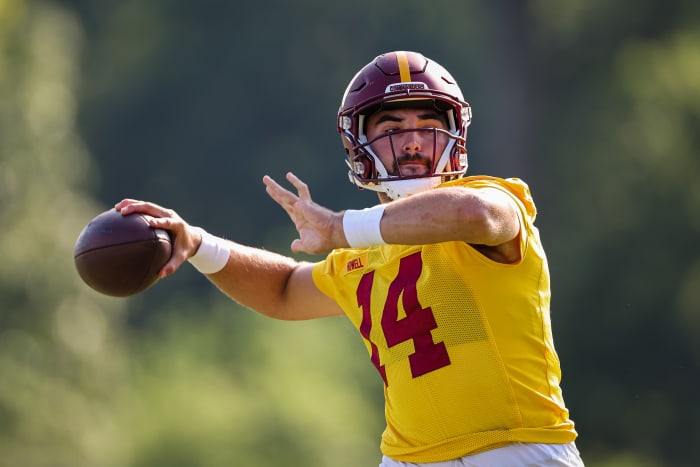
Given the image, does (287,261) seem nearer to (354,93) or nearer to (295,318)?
(295,318)

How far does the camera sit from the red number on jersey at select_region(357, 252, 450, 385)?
5.31 meters

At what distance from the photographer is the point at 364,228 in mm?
4949

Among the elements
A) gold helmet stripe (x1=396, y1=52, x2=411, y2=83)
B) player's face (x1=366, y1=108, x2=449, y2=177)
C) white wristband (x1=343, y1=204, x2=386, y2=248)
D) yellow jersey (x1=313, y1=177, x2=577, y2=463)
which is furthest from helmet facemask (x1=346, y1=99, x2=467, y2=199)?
white wristband (x1=343, y1=204, x2=386, y2=248)

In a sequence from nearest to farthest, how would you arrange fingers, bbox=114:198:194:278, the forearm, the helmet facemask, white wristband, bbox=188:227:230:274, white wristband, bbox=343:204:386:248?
white wristband, bbox=343:204:386:248 < the helmet facemask < fingers, bbox=114:198:194:278 < white wristband, bbox=188:227:230:274 < the forearm

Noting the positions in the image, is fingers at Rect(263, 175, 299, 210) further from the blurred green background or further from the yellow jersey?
the blurred green background

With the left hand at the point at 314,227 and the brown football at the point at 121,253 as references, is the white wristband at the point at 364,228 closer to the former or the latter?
the left hand at the point at 314,227

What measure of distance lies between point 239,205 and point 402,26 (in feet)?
19.3

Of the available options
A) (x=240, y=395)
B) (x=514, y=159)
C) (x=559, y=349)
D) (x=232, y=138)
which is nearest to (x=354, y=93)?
(x=240, y=395)

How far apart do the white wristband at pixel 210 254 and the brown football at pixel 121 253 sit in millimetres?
448

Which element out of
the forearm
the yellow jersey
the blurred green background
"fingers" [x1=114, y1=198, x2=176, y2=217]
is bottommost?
the yellow jersey

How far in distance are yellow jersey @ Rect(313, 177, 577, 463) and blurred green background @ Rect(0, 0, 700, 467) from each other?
398 inches

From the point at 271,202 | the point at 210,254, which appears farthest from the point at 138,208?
the point at 271,202

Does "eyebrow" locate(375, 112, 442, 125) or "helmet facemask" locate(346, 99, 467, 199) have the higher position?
"eyebrow" locate(375, 112, 442, 125)

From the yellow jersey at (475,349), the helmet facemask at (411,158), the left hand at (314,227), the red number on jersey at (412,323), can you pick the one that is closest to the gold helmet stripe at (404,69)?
the helmet facemask at (411,158)
